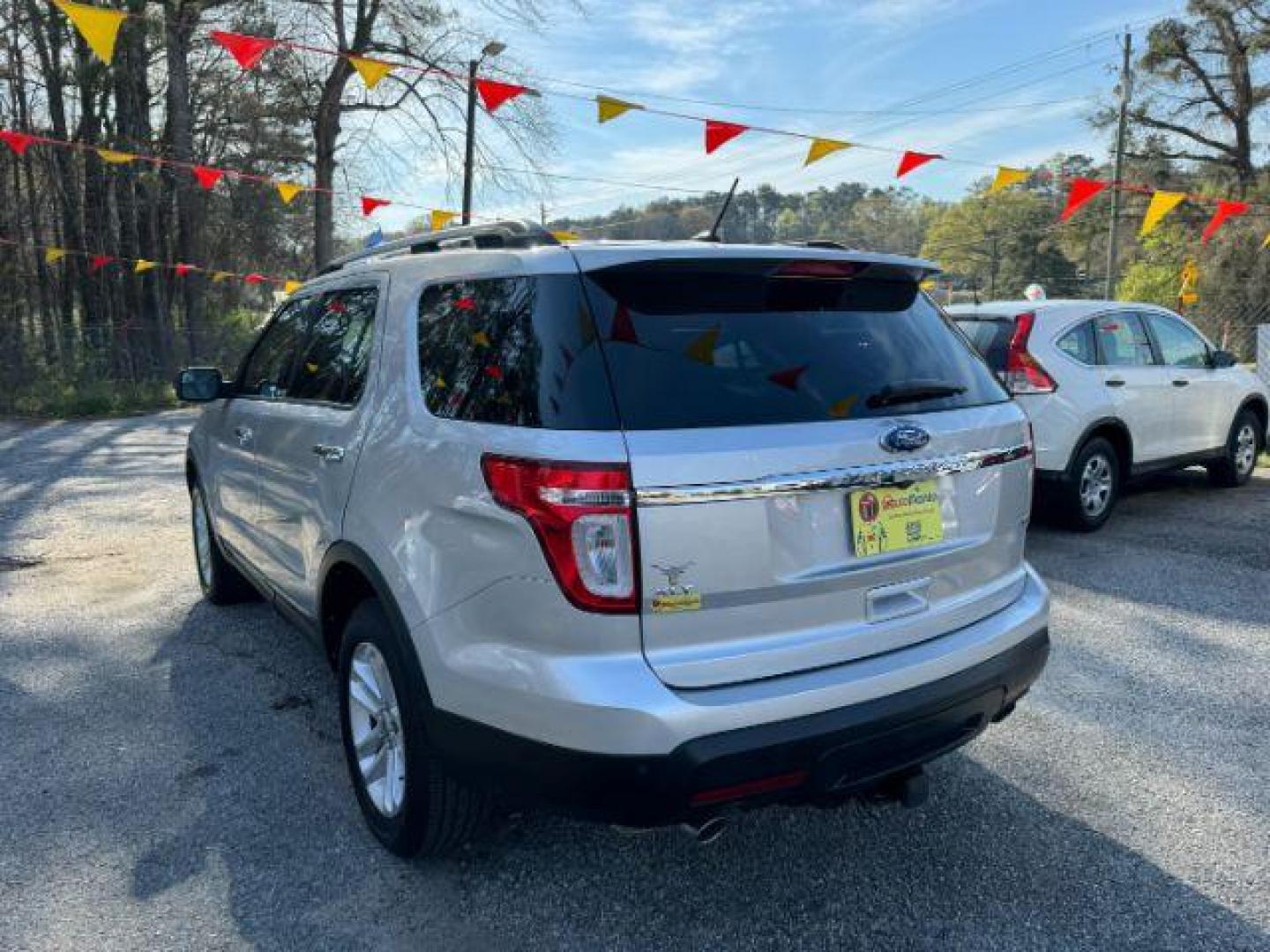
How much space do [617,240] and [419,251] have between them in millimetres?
921

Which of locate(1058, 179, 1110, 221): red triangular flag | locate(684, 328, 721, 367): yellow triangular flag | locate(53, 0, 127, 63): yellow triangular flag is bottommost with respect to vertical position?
locate(684, 328, 721, 367): yellow triangular flag

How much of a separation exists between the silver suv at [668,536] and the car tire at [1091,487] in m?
3.98

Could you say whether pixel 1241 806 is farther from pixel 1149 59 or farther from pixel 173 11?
pixel 1149 59

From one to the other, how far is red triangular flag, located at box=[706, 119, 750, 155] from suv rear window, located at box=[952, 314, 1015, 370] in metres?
4.68

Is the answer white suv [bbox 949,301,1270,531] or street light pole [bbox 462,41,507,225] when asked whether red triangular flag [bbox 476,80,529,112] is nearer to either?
white suv [bbox 949,301,1270,531]

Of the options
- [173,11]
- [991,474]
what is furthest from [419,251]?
[173,11]

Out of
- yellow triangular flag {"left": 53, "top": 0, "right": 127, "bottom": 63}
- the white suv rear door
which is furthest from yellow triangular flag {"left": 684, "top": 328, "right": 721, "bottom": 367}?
yellow triangular flag {"left": 53, "top": 0, "right": 127, "bottom": 63}

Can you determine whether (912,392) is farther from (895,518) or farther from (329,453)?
(329,453)

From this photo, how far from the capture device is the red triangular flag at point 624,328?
214 cm

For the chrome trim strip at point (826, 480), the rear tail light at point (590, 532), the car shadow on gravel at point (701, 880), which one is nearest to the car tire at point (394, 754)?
the car shadow on gravel at point (701, 880)

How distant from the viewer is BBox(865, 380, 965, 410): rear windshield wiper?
7.81 feet

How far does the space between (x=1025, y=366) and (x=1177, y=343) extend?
6.11 feet

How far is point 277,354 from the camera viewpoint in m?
4.04

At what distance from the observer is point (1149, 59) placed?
30812 millimetres
